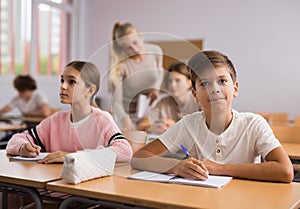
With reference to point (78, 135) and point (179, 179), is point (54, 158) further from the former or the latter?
point (179, 179)

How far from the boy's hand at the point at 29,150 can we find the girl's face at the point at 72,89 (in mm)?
251

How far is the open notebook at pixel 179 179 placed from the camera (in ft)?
4.83

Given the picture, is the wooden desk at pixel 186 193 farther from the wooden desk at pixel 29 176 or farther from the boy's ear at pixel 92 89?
the boy's ear at pixel 92 89

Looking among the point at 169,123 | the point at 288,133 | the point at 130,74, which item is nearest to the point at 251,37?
the point at 288,133

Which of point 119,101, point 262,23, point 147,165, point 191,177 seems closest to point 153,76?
point 119,101

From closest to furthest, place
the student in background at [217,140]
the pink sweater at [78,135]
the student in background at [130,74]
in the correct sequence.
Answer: the student in background at [217,140], the pink sweater at [78,135], the student in background at [130,74]

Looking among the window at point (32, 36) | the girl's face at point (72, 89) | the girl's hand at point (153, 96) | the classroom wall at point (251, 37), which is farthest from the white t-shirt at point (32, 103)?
the girl's face at point (72, 89)

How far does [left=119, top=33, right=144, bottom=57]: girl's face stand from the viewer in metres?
2.89

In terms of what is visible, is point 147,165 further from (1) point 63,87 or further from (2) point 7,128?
(2) point 7,128

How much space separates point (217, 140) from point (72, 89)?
778 mm

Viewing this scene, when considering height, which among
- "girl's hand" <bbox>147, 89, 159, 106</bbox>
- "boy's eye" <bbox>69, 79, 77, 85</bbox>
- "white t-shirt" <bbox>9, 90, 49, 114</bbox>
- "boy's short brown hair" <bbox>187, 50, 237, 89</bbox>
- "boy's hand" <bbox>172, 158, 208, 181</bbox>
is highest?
"boy's short brown hair" <bbox>187, 50, 237, 89</bbox>

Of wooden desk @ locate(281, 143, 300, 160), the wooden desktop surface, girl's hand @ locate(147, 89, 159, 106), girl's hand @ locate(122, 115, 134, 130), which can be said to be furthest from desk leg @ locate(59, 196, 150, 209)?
girl's hand @ locate(147, 89, 159, 106)

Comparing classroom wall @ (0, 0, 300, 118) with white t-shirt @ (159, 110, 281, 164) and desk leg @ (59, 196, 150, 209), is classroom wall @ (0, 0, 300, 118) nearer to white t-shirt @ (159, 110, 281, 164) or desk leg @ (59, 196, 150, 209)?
white t-shirt @ (159, 110, 281, 164)

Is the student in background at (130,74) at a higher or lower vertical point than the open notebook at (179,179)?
higher
